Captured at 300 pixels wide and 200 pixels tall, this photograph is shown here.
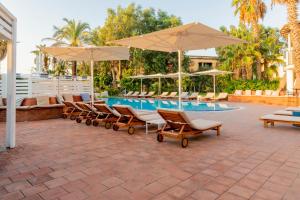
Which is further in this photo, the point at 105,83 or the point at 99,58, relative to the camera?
the point at 105,83

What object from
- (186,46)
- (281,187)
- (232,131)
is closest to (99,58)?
(186,46)

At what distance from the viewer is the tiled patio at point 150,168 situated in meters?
3.07

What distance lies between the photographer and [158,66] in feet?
90.4

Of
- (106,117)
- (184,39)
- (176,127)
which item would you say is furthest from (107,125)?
(184,39)

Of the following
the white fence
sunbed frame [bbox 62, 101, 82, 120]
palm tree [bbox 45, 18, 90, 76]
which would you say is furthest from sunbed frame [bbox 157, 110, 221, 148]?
palm tree [bbox 45, 18, 90, 76]

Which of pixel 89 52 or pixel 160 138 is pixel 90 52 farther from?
pixel 160 138

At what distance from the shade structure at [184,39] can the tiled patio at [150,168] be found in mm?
2701

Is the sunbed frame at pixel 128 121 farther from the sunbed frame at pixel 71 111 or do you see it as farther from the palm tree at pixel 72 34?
the palm tree at pixel 72 34

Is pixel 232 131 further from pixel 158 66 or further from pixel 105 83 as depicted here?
pixel 105 83

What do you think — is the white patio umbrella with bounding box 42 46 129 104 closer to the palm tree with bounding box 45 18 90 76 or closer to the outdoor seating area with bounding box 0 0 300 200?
the outdoor seating area with bounding box 0 0 300 200

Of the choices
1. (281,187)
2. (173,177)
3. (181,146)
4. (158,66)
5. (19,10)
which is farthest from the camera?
(158,66)

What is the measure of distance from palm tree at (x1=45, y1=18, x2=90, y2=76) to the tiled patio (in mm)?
21708

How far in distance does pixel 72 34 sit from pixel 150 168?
2497 centimetres

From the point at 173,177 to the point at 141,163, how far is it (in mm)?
860
